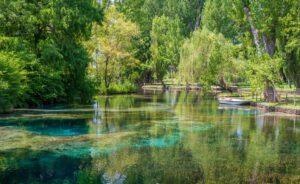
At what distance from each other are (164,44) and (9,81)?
47.8 m

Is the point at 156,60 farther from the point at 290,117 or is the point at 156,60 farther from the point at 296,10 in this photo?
the point at 290,117

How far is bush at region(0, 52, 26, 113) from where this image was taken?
2356 cm

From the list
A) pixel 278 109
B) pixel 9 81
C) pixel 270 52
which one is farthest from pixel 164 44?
pixel 9 81

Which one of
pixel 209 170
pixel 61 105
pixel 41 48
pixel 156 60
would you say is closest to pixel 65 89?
pixel 61 105

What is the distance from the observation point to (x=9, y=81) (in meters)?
24.2

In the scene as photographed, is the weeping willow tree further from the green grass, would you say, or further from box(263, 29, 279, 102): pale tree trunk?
the green grass

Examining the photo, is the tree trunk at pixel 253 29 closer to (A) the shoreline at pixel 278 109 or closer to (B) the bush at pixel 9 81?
(A) the shoreline at pixel 278 109

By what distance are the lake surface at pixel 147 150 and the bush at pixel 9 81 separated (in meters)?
1.69

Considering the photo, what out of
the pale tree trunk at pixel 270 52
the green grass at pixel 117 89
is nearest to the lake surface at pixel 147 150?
the pale tree trunk at pixel 270 52

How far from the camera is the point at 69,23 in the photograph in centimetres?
2962

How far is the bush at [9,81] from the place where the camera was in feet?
77.3

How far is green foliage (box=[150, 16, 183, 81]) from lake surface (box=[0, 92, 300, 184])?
43.4 m

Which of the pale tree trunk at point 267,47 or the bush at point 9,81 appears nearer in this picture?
the bush at point 9,81

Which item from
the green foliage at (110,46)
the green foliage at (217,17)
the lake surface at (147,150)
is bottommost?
the lake surface at (147,150)
